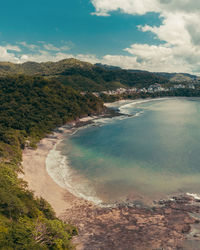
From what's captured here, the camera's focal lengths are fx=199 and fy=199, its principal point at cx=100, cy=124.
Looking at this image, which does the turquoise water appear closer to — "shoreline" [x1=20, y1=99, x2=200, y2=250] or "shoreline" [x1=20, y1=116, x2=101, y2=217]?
"shoreline" [x1=20, y1=116, x2=101, y2=217]

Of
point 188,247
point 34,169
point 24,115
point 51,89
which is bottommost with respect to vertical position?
point 188,247

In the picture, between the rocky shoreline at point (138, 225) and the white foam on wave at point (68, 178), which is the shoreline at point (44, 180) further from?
the rocky shoreline at point (138, 225)

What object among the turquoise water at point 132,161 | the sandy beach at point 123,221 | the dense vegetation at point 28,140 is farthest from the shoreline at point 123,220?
the turquoise water at point 132,161

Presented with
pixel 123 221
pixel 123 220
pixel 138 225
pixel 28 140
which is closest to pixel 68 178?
pixel 123 220

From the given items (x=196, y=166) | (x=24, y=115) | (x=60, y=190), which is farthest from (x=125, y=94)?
(x=60, y=190)

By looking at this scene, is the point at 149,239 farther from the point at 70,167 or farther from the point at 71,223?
the point at 70,167

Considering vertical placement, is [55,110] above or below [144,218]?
above

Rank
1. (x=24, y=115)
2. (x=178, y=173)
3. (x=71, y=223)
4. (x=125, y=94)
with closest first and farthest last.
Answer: (x=71, y=223), (x=178, y=173), (x=24, y=115), (x=125, y=94)
